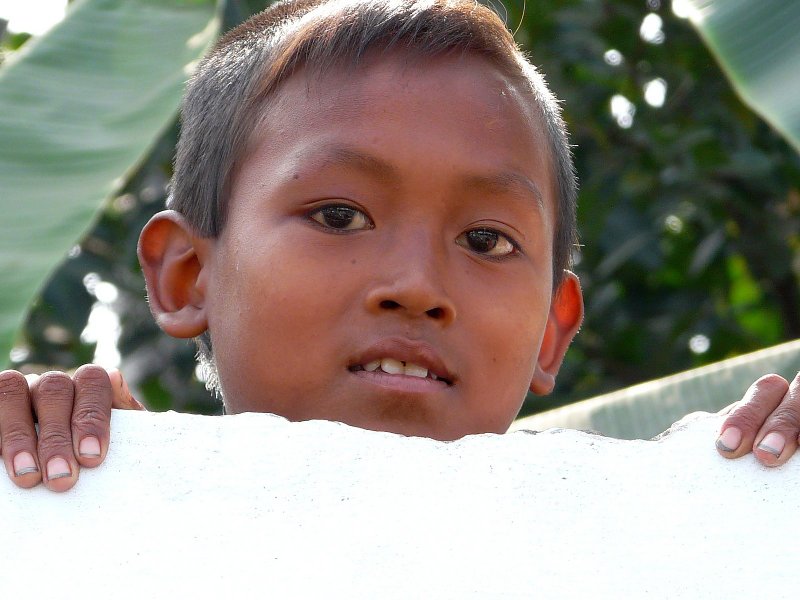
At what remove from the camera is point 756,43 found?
6.64 ft

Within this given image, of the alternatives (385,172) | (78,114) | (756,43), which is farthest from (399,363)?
(78,114)

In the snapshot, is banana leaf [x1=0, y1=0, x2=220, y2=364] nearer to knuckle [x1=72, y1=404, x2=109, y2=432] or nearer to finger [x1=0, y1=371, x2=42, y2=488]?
finger [x1=0, y1=371, x2=42, y2=488]

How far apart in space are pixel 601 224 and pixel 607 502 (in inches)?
122

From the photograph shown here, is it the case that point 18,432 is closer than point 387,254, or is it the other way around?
point 18,432

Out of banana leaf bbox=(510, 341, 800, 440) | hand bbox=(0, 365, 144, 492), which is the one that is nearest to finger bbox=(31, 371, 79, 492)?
hand bbox=(0, 365, 144, 492)

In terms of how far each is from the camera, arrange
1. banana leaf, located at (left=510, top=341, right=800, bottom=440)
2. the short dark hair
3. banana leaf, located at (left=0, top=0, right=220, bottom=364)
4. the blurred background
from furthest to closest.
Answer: the blurred background → banana leaf, located at (left=510, top=341, right=800, bottom=440) → banana leaf, located at (left=0, top=0, right=220, bottom=364) → the short dark hair

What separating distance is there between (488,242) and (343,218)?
0.22 meters

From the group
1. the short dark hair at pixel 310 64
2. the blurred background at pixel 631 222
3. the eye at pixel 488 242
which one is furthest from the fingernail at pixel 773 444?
the blurred background at pixel 631 222

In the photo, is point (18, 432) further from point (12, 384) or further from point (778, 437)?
point (778, 437)

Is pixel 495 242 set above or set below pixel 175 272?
above

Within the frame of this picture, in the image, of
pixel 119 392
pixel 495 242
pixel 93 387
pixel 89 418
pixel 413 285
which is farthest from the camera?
pixel 495 242

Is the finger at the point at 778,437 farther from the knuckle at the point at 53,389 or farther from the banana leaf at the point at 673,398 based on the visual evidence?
the banana leaf at the point at 673,398

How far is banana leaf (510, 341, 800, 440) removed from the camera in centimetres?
231

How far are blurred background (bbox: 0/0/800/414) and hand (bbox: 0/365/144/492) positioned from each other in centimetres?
283
